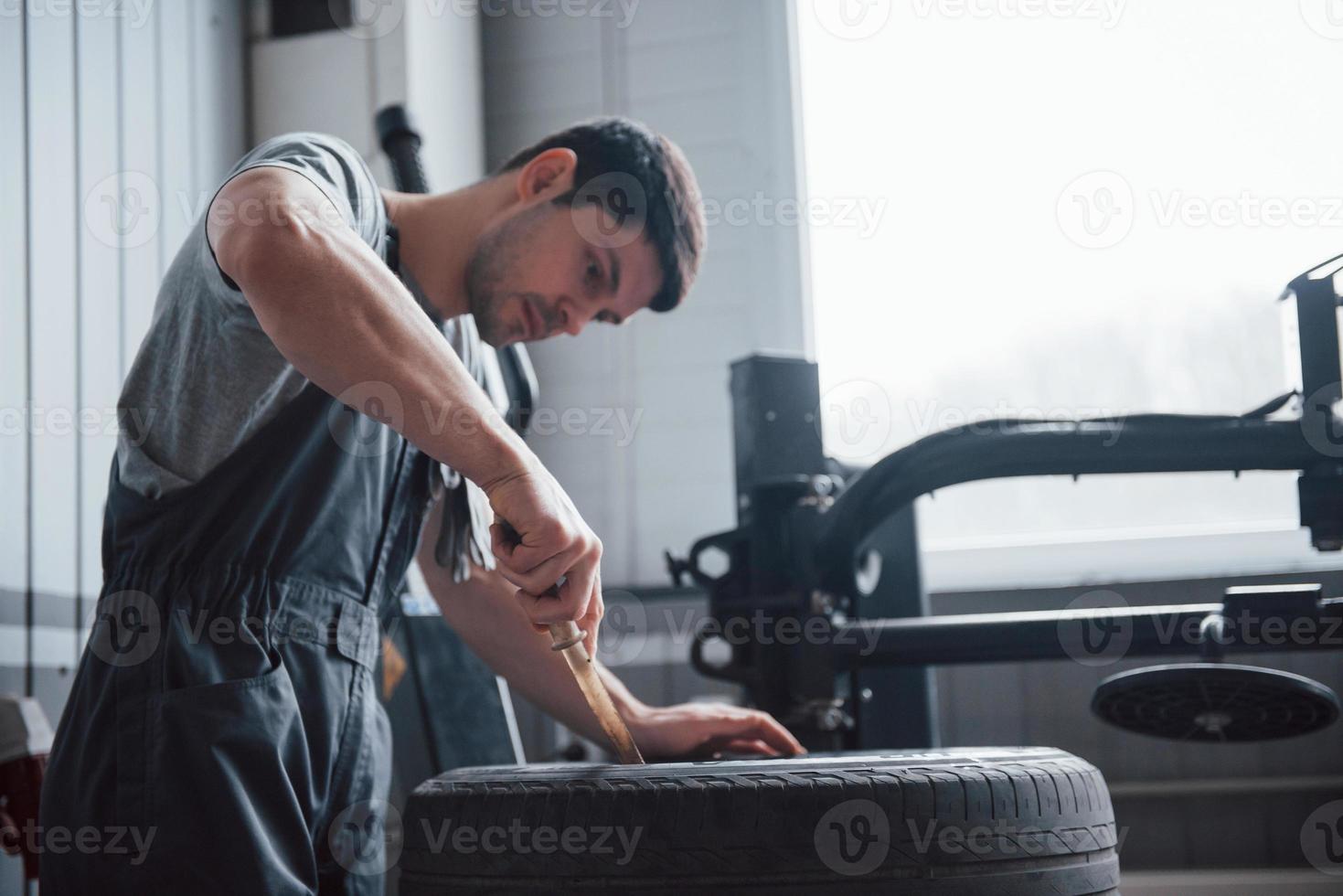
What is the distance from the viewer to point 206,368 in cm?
115

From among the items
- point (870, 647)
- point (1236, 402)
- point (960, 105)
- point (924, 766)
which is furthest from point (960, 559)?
point (924, 766)

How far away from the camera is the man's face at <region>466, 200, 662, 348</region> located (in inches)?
57.3

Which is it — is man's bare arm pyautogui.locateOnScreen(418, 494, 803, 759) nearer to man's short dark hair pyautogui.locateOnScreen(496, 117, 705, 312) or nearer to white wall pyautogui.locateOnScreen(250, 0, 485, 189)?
man's short dark hair pyautogui.locateOnScreen(496, 117, 705, 312)

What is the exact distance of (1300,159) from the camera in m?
2.62

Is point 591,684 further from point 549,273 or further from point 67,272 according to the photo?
point 67,272

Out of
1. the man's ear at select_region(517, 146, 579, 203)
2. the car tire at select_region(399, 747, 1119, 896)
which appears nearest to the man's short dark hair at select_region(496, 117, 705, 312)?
the man's ear at select_region(517, 146, 579, 203)

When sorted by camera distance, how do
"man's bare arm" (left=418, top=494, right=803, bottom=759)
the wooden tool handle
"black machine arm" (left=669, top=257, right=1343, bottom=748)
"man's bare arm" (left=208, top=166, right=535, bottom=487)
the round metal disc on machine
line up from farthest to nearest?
"black machine arm" (left=669, top=257, right=1343, bottom=748)
"man's bare arm" (left=418, top=494, right=803, bottom=759)
the round metal disc on machine
the wooden tool handle
"man's bare arm" (left=208, top=166, right=535, bottom=487)

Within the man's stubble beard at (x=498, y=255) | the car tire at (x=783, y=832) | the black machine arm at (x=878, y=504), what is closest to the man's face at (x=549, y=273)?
the man's stubble beard at (x=498, y=255)

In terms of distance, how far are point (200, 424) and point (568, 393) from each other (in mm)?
1832

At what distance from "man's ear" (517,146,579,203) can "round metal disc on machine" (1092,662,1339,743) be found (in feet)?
3.03

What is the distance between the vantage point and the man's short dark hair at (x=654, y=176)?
1.49 metres

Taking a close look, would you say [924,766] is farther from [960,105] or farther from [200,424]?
[960,105]

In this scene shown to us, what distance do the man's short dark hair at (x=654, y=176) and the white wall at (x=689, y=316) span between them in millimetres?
1307

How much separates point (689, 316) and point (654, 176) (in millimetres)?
1414
